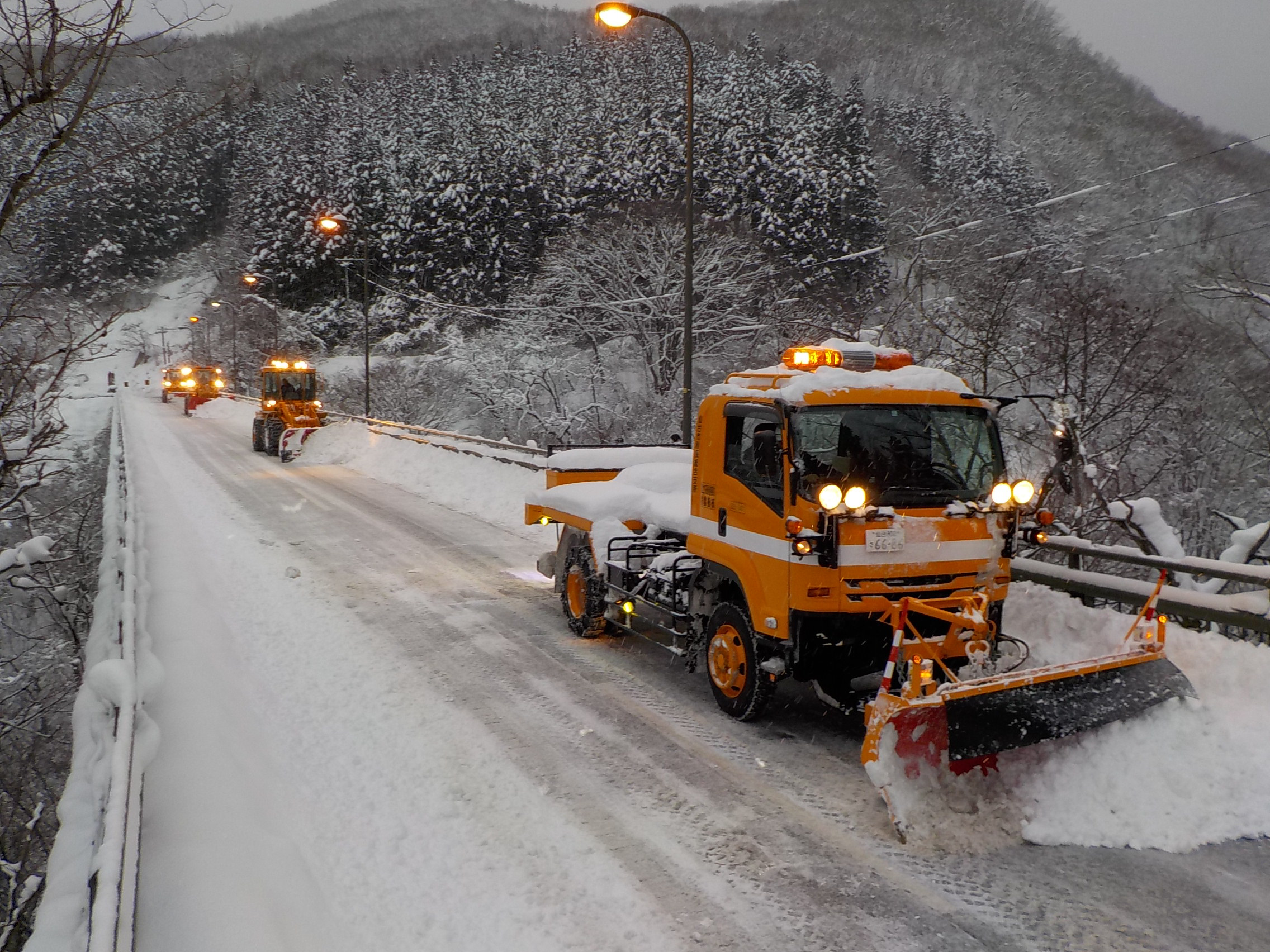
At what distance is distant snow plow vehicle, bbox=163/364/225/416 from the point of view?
4900cm

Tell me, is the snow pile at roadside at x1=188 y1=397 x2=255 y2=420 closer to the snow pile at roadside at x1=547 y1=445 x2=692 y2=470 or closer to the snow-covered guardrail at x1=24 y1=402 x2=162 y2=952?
the snow pile at roadside at x1=547 y1=445 x2=692 y2=470

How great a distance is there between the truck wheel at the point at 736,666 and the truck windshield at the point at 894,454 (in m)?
1.22

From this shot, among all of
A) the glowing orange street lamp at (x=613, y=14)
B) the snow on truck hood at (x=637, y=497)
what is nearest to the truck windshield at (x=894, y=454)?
the snow on truck hood at (x=637, y=497)

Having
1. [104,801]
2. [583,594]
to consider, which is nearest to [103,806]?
[104,801]

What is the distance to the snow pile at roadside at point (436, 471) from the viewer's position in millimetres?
16250

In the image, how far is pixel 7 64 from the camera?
4281 mm

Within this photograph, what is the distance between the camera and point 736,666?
6.14 metres

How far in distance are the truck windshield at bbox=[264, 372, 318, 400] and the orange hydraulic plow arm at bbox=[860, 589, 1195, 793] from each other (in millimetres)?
25107

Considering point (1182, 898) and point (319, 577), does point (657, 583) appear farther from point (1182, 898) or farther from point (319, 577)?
point (319, 577)

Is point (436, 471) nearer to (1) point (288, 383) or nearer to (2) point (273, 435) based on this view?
(2) point (273, 435)

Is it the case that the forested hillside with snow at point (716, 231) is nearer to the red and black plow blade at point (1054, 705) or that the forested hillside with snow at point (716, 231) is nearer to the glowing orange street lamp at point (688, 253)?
the red and black plow blade at point (1054, 705)

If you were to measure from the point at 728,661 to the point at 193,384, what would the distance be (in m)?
53.8

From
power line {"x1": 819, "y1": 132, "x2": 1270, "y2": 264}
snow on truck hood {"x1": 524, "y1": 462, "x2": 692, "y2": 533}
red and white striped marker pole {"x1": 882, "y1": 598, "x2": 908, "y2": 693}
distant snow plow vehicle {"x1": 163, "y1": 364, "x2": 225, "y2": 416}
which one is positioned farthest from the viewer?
distant snow plow vehicle {"x1": 163, "y1": 364, "x2": 225, "y2": 416}

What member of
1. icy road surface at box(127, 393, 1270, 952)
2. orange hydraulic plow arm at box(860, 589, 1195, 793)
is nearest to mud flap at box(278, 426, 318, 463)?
icy road surface at box(127, 393, 1270, 952)
